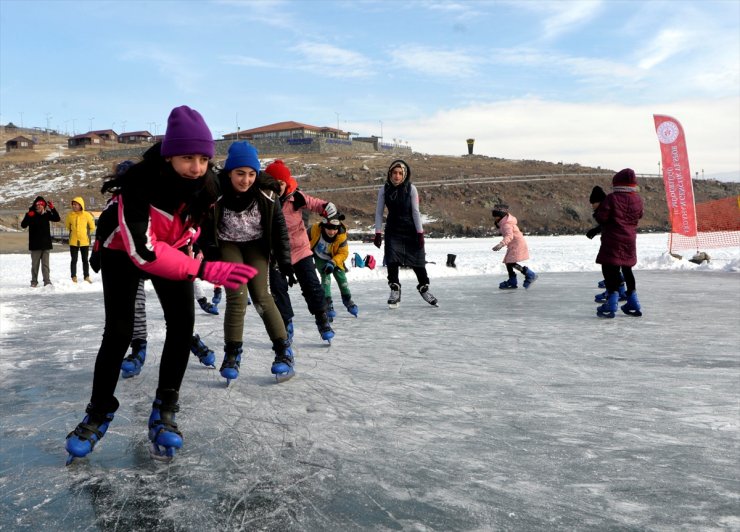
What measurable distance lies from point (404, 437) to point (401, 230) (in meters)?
4.95

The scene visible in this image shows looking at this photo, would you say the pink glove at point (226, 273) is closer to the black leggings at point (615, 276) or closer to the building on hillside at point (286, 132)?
the black leggings at point (615, 276)

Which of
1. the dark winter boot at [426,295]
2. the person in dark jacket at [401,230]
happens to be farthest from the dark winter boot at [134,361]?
the dark winter boot at [426,295]

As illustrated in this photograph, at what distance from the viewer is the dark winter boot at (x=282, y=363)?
13.2ft

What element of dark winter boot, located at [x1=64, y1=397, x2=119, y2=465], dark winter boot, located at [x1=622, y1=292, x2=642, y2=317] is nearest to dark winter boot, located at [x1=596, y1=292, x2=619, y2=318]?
dark winter boot, located at [x1=622, y1=292, x2=642, y2=317]

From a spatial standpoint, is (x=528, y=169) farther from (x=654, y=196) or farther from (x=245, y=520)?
(x=245, y=520)

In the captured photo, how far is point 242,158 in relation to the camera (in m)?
3.65

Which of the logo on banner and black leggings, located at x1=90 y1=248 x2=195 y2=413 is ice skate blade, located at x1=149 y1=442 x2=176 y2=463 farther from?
the logo on banner

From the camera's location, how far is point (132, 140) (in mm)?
106062

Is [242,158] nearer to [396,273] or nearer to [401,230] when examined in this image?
[401,230]

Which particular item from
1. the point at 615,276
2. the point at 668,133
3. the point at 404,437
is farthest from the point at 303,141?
the point at 404,437

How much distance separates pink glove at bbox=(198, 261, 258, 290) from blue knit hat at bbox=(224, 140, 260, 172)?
1134 millimetres

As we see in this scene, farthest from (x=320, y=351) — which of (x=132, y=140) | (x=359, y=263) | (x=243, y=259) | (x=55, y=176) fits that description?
(x=132, y=140)

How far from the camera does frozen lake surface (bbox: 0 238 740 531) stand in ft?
7.26

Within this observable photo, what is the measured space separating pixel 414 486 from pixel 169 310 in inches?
49.6
